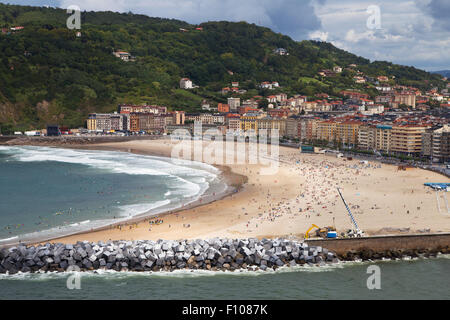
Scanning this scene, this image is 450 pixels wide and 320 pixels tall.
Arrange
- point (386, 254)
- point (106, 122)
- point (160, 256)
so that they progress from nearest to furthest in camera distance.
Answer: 1. point (160, 256)
2. point (386, 254)
3. point (106, 122)

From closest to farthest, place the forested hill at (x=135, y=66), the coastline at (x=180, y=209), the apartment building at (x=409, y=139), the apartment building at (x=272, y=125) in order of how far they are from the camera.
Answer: the coastline at (x=180, y=209)
the apartment building at (x=409, y=139)
the apartment building at (x=272, y=125)
the forested hill at (x=135, y=66)

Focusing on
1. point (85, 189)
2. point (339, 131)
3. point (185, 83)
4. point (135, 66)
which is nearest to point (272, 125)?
point (339, 131)

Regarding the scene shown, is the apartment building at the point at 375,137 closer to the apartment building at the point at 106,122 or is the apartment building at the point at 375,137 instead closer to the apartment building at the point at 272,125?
the apartment building at the point at 272,125

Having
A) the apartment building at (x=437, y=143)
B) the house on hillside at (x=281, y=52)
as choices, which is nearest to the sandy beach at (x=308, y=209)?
the apartment building at (x=437, y=143)

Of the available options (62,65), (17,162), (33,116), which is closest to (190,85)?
(62,65)

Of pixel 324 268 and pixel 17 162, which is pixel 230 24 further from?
pixel 324 268

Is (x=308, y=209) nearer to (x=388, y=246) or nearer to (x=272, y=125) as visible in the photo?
(x=388, y=246)

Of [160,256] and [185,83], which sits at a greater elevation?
[185,83]
